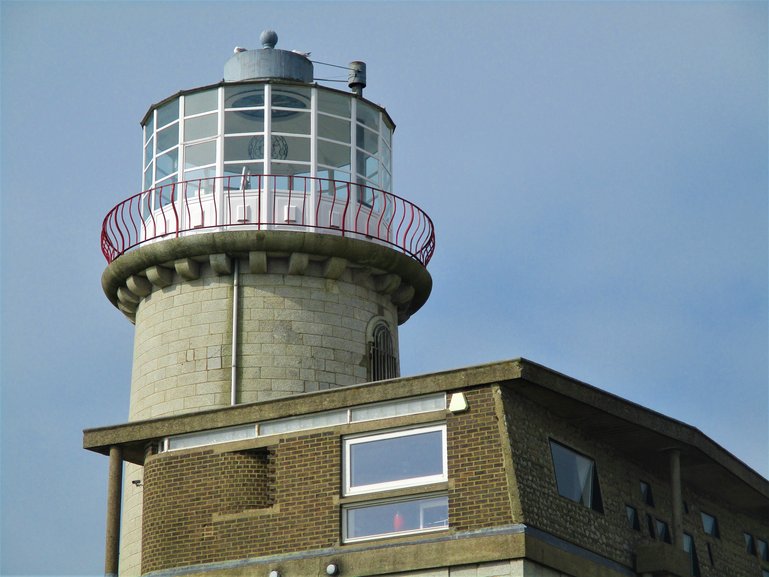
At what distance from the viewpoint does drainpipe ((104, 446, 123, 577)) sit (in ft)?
89.3

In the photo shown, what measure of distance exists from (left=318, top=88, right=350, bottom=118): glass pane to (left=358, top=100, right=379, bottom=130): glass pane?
353 millimetres

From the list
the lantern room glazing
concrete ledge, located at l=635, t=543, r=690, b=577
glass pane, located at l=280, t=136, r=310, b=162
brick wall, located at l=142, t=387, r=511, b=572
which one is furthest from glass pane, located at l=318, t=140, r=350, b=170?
concrete ledge, located at l=635, t=543, r=690, b=577

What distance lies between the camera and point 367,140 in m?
Result: 33.8

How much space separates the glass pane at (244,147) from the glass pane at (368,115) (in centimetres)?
239

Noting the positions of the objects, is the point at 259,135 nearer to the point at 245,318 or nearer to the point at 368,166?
the point at 368,166

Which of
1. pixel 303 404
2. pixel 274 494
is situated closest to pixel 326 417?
pixel 303 404

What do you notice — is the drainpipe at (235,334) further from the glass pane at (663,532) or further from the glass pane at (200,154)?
the glass pane at (663,532)

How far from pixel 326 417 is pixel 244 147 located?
8.76 m

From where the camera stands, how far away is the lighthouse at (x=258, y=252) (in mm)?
30969

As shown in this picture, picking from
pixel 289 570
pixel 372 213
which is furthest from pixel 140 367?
pixel 289 570

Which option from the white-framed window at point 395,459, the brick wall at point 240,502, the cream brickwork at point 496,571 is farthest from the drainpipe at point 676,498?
the brick wall at point 240,502

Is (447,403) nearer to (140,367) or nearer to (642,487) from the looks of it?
(642,487)

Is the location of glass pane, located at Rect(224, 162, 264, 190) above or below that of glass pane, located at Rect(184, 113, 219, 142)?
below

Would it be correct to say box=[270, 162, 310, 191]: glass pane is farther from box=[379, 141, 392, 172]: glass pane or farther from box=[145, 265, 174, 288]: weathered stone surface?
box=[145, 265, 174, 288]: weathered stone surface
